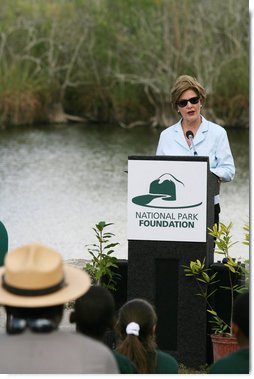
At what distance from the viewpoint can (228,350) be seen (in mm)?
7359

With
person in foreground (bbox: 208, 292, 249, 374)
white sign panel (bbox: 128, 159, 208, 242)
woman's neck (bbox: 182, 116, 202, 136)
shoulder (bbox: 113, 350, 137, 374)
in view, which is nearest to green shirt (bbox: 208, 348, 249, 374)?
person in foreground (bbox: 208, 292, 249, 374)

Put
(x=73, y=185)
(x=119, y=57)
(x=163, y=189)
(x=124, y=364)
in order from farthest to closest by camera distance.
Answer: (x=119, y=57) → (x=73, y=185) → (x=163, y=189) → (x=124, y=364)

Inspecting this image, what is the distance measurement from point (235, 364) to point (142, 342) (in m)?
0.65

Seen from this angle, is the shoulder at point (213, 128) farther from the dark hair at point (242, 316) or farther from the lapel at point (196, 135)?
the dark hair at point (242, 316)

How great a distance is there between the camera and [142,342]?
5.19m

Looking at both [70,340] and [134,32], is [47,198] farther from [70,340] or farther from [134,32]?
[134,32]

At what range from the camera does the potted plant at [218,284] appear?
7.34 m

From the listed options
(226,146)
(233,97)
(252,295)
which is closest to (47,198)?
(226,146)

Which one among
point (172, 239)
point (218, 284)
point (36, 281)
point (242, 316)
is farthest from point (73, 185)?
point (36, 281)

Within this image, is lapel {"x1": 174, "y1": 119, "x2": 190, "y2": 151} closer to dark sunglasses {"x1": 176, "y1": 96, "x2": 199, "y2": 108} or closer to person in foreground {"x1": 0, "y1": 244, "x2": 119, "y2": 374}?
dark sunglasses {"x1": 176, "y1": 96, "x2": 199, "y2": 108}

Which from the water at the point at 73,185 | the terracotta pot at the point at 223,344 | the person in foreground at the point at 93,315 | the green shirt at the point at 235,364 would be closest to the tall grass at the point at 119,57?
the water at the point at 73,185

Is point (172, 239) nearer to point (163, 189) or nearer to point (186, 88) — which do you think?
point (163, 189)

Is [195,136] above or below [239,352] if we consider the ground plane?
above

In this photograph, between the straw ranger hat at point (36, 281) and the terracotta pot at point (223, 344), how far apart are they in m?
2.89
